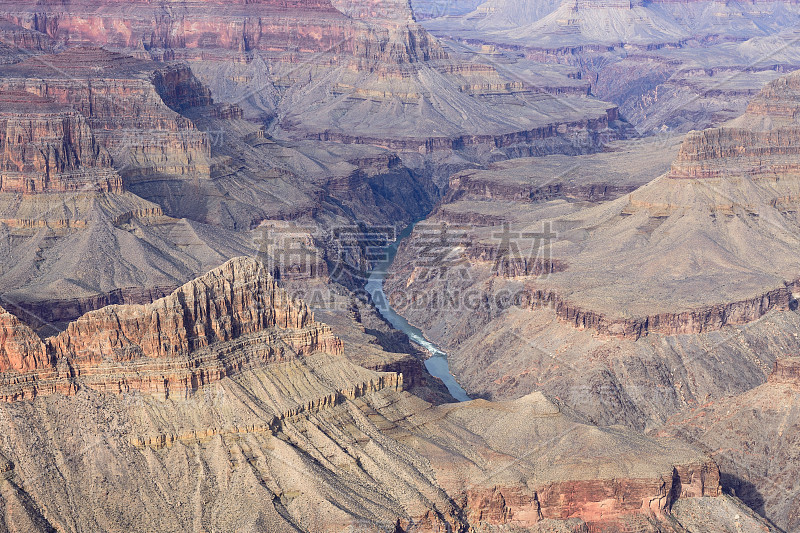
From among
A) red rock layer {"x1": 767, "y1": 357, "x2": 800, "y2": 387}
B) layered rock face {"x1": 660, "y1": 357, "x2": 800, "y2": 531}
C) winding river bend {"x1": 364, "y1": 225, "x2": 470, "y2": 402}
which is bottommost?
winding river bend {"x1": 364, "y1": 225, "x2": 470, "y2": 402}

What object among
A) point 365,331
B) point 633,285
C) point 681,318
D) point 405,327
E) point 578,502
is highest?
point 578,502

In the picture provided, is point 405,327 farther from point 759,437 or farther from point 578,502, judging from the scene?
point 578,502

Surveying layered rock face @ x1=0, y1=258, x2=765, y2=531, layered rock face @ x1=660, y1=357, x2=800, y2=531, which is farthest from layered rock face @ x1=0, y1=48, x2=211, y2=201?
layered rock face @ x1=660, y1=357, x2=800, y2=531

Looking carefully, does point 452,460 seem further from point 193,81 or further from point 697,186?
point 193,81

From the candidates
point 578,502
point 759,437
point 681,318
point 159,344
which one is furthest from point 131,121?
point 578,502

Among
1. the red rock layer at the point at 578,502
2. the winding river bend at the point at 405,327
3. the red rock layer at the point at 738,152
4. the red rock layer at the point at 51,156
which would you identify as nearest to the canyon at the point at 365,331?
the red rock layer at the point at 578,502

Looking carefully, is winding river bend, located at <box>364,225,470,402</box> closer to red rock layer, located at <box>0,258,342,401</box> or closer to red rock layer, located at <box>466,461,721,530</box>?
red rock layer, located at <box>0,258,342,401</box>

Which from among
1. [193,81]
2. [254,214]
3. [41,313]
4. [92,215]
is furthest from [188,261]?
[193,81]
